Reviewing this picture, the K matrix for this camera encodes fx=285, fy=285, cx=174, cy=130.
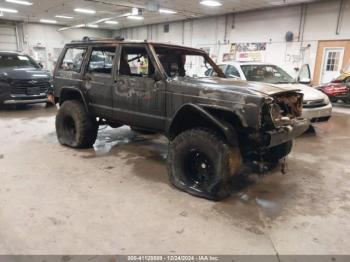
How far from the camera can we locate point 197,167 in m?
3.13

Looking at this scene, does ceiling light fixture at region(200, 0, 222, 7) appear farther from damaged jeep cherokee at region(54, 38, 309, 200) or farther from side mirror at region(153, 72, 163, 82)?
side mirror at region(153, 72, 163, 82)

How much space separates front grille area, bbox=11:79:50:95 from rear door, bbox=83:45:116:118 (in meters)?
4.05

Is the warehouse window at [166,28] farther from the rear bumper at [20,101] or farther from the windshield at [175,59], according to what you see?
the windshield at [175,59]

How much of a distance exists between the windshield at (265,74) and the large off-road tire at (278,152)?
2534mm

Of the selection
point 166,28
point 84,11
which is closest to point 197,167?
point 84,11

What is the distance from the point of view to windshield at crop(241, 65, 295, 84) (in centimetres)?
602

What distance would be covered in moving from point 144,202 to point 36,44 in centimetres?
2050

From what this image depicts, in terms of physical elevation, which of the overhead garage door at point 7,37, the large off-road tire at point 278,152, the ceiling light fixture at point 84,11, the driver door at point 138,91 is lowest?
the large off-road tire at point 278,152

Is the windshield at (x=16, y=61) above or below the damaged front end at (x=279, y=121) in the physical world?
above

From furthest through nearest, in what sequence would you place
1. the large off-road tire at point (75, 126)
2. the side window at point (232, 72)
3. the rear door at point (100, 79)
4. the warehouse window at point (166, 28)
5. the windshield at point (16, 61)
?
the warehouse window at point (166, 28) < the windshield at point (16, 61) < the side window at point (232, 72) < the large off-road tire at point (75, 126) < the rear door at point (100, 79)

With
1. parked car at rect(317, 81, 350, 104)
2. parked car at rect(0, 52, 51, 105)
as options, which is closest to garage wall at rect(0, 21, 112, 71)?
parked car at rect(0, 52, 51, 105)

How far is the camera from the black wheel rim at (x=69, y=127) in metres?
4.56

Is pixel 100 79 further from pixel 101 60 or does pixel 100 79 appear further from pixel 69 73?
pixel 69 73

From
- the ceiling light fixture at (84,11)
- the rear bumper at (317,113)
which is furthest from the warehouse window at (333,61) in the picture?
the ceiling light fixture at (84,11)
